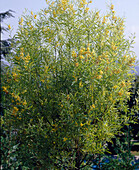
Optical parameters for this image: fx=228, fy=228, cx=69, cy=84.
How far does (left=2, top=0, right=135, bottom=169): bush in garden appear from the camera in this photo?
6.07 m

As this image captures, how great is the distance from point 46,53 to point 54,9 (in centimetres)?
153

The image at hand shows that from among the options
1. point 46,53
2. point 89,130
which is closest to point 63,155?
point 89,130

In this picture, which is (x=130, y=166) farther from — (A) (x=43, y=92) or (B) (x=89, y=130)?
(A) (x=43, y=92)

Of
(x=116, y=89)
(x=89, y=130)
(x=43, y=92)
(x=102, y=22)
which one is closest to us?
(x=89, y=130)

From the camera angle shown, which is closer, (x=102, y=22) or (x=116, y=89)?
(x=116, y=89)

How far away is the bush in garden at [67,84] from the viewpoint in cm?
607

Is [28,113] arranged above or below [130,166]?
above

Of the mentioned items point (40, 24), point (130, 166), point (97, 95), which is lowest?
point (130, 166)

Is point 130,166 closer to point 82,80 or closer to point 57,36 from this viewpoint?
point 82,80

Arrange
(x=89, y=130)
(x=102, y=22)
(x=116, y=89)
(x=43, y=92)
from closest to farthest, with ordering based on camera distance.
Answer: (x=89, y=130)
(x=116, y=89)
(x=43, y=92)
(x=102, y=22)

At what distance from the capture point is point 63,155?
6199 mm

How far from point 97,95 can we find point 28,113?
200cm

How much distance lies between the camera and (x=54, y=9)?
7609mm

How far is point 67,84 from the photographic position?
6855 mm
